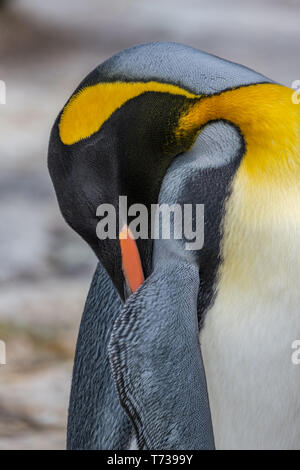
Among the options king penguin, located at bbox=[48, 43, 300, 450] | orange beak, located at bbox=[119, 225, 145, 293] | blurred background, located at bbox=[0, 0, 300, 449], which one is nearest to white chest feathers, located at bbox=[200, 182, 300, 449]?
king penguin, located at bbox=[48, 43, 300, 450]

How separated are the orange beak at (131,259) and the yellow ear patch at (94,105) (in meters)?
0.14

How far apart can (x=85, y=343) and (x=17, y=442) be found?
0.49 m

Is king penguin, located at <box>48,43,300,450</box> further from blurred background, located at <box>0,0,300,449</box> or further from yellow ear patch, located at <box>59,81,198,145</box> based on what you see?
blurred background, located at <box>0,0,300,449</box>

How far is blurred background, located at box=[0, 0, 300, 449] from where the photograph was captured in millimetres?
2035

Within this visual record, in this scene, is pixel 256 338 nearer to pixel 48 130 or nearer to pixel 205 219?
pixel 205 219

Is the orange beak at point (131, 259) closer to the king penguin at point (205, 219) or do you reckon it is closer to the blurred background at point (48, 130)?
the king penguin at point (205, 219)

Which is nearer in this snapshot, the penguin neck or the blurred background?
the penguin neck

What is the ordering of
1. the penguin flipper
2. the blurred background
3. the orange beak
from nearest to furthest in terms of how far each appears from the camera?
the penguin flipper, the orange beak, the blurred background

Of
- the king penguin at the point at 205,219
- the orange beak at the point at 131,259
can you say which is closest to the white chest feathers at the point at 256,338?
the king penguin at the point at 205,219

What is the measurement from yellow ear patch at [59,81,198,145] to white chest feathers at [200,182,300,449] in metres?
0.20

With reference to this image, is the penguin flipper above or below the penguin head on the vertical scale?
below

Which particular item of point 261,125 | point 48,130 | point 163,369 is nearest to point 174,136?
point 261,125

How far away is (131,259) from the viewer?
3.55ft

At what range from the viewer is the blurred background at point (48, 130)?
2035 millimetres
